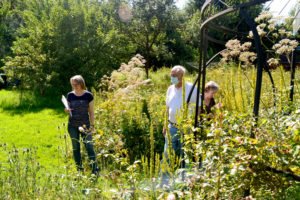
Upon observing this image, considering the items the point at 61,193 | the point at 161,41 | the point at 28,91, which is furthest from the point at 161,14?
the point at 61,193

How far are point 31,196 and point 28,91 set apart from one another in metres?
10.7

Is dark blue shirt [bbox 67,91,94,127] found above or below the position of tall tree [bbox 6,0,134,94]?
below

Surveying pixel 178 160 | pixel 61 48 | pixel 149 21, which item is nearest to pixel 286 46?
pixel 178 160

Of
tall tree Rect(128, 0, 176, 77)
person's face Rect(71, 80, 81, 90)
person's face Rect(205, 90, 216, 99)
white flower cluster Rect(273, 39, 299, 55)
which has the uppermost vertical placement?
tall tree Rect(128, 0, 176, 77)

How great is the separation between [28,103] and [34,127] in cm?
356

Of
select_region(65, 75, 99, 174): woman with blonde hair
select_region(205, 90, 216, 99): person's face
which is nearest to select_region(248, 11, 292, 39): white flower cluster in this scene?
select_region(205, 90, 216, 99): person's face

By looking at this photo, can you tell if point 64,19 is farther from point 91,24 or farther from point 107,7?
point 107,7

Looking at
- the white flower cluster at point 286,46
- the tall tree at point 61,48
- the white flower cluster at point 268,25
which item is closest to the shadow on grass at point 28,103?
the tall tree at point 61,48

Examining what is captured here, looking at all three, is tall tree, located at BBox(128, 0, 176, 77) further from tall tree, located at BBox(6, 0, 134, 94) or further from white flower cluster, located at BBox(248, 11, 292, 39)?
white flower cluster, located at BBox(248, 11, 292, 39)

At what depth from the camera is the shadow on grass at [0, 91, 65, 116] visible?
1089cm

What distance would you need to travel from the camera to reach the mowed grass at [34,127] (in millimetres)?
6120

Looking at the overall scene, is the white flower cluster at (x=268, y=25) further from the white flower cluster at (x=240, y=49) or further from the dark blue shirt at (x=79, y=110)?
the dark blue shirt at (x=79, y=110)

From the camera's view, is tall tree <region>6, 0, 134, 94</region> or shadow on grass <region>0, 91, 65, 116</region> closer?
shadow on grass <region>0, 91, 65, 116</region>

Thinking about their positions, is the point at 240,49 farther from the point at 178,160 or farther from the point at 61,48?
the point at 61,48
